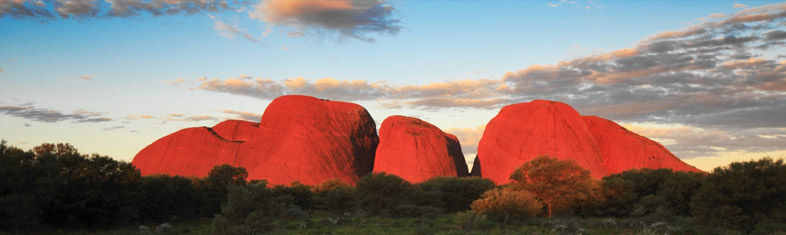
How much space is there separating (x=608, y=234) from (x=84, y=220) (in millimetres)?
26619

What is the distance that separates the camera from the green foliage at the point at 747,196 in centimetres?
2153

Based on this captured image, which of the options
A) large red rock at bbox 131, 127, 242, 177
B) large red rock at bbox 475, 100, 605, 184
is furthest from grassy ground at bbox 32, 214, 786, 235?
large red rock at bbox 131, 127, 242, 177

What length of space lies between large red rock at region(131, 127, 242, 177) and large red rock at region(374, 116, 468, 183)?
75.8ft

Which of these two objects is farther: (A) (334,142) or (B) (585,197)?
(A) (334,142)

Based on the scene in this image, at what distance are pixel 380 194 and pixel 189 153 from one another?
4666cm

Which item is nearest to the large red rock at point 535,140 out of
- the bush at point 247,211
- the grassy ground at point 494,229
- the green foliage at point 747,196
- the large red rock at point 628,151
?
the large red rock at point 628,151

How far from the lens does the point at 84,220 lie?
24.7m

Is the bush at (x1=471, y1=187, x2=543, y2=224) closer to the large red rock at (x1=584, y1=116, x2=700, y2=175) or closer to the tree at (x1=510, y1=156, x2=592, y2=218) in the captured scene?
the tree at (x1=510, y1=156, x2=592, y2=218)

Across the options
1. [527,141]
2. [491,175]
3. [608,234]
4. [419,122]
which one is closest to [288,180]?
[419,122]

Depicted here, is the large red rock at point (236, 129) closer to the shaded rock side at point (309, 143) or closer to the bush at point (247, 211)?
the shaded rock side at point (309, 143)

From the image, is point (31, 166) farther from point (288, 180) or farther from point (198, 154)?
point (198, 154)

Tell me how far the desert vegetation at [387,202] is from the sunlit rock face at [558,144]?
22777mm

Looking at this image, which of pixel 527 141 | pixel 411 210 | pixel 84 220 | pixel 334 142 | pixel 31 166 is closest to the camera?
pixel 31 166

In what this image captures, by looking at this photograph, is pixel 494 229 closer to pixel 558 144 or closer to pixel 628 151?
pixel 558 144
